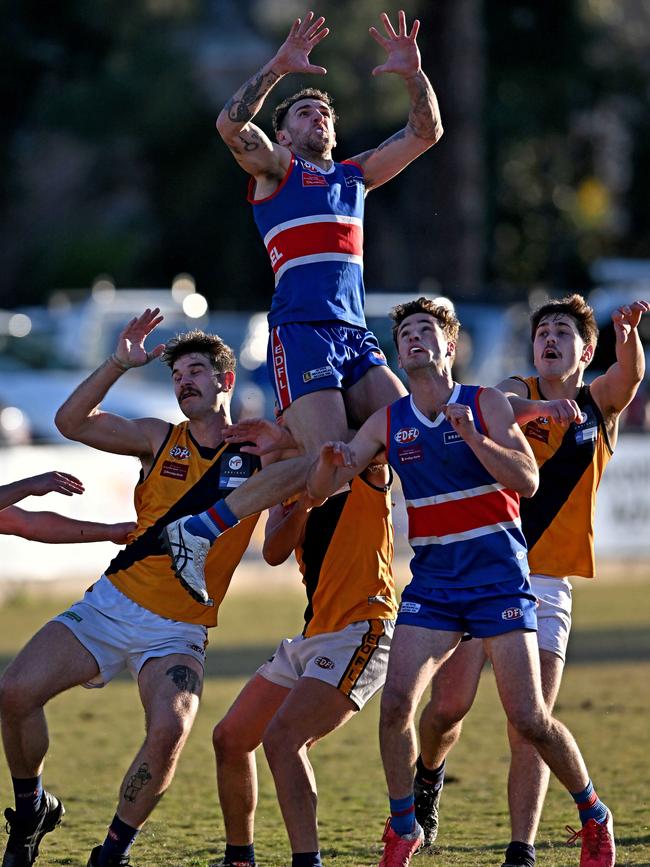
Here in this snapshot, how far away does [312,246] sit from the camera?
8047mm

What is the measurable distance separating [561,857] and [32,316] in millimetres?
20984

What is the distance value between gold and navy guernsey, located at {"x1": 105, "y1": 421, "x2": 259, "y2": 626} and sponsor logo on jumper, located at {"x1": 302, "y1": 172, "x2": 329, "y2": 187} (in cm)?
143

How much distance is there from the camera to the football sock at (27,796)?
7285 millimetres

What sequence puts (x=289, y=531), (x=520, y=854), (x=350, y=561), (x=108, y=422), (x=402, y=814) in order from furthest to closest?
(x=108, y=422) < (x=289, y=531) < (x=350, y=561) < (x=520, y=854) < (x=402, y=814)

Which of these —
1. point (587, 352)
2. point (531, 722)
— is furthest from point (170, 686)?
point (587, 352)

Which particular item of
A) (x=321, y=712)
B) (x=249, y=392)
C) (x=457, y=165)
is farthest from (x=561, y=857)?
(x=457, y=165)

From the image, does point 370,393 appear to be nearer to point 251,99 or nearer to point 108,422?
point 108,422

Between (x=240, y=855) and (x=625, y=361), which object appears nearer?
(x=240, y=855)

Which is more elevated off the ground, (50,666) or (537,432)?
(537,432)

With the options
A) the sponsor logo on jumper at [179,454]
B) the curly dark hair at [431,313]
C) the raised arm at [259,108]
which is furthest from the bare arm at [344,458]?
the raised arm at [259,108]

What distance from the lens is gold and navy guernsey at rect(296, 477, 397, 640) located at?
724cm

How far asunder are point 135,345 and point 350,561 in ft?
5.24

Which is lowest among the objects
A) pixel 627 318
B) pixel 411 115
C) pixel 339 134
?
pixel 627 318

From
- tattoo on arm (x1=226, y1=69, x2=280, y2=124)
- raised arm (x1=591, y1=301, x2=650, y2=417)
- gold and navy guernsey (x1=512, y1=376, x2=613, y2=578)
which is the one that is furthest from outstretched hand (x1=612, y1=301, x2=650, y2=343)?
tattoo on arm (x1=226, y1=69, x2=280, y2=124)
